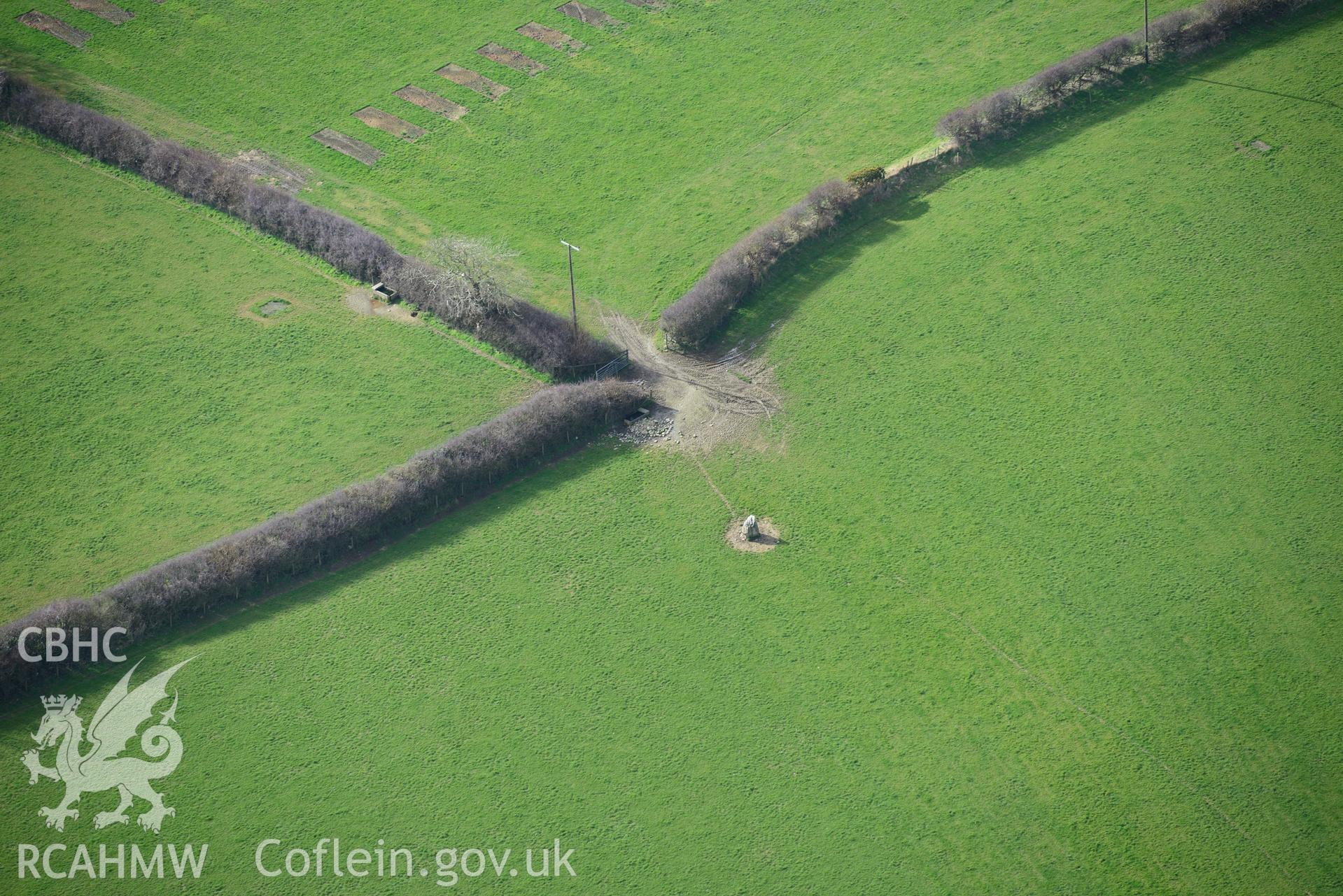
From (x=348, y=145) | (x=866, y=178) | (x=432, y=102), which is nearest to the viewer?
(x=866, y=178)

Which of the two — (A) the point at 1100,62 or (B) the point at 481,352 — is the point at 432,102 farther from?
(A) the point at 1100,62

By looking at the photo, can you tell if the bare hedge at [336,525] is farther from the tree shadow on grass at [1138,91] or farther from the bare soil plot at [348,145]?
the tree shadow on grass at [1138,91]

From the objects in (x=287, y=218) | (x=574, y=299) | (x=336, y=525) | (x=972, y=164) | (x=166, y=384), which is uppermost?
(x=287, y=218)

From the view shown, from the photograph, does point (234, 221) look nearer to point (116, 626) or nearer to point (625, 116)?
point (625, 116)

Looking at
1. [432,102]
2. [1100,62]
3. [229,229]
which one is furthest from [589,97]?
[1100,62]

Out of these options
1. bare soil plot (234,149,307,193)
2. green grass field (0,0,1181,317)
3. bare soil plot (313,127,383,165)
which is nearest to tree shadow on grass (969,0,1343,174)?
green grass field (0,0,1181,317)

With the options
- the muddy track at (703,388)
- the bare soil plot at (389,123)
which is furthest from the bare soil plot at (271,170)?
the muddy track at (703,388)
